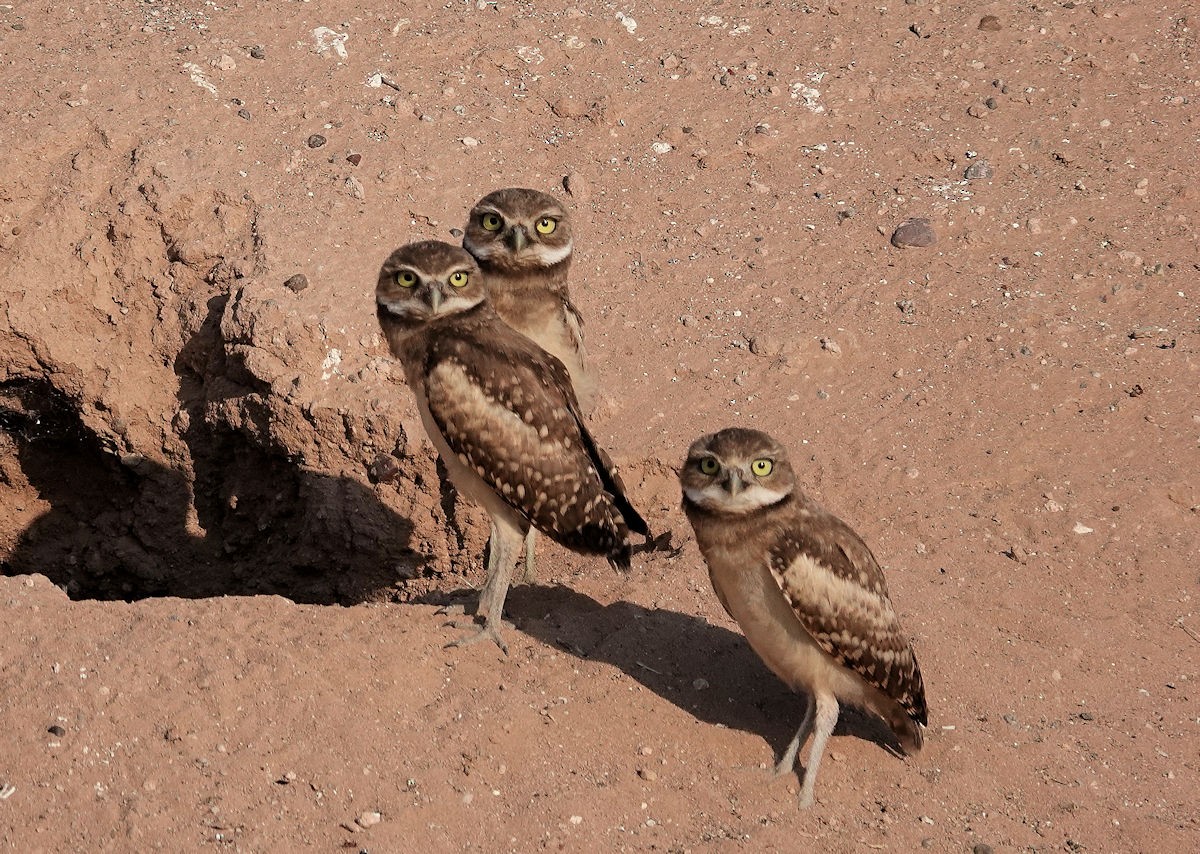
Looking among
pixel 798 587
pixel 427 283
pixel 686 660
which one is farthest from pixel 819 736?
pixel 427 283

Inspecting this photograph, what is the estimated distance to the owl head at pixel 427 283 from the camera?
711 centimetres

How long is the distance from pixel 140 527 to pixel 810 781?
6650 millimetres

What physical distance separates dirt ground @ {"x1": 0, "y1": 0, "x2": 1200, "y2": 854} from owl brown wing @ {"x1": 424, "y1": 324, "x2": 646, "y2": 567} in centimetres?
60

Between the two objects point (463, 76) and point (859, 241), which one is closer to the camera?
point (859, 241)

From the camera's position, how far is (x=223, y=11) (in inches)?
449

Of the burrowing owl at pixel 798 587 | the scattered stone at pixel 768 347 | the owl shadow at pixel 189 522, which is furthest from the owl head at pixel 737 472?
the owl shadow at pixel 189 522

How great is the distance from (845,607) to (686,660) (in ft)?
4.15

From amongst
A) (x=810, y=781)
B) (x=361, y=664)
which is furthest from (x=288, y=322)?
(x=810, y=781)

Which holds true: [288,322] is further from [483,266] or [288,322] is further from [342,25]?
[342,25]

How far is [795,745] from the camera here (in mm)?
6203

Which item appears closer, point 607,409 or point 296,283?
point 607,409

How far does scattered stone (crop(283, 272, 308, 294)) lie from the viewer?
30.8 feet

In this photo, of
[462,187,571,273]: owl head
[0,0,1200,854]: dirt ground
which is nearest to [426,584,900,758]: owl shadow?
[0,0,1200,854]: dirt ground

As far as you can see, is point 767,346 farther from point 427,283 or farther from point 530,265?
point 427,283
